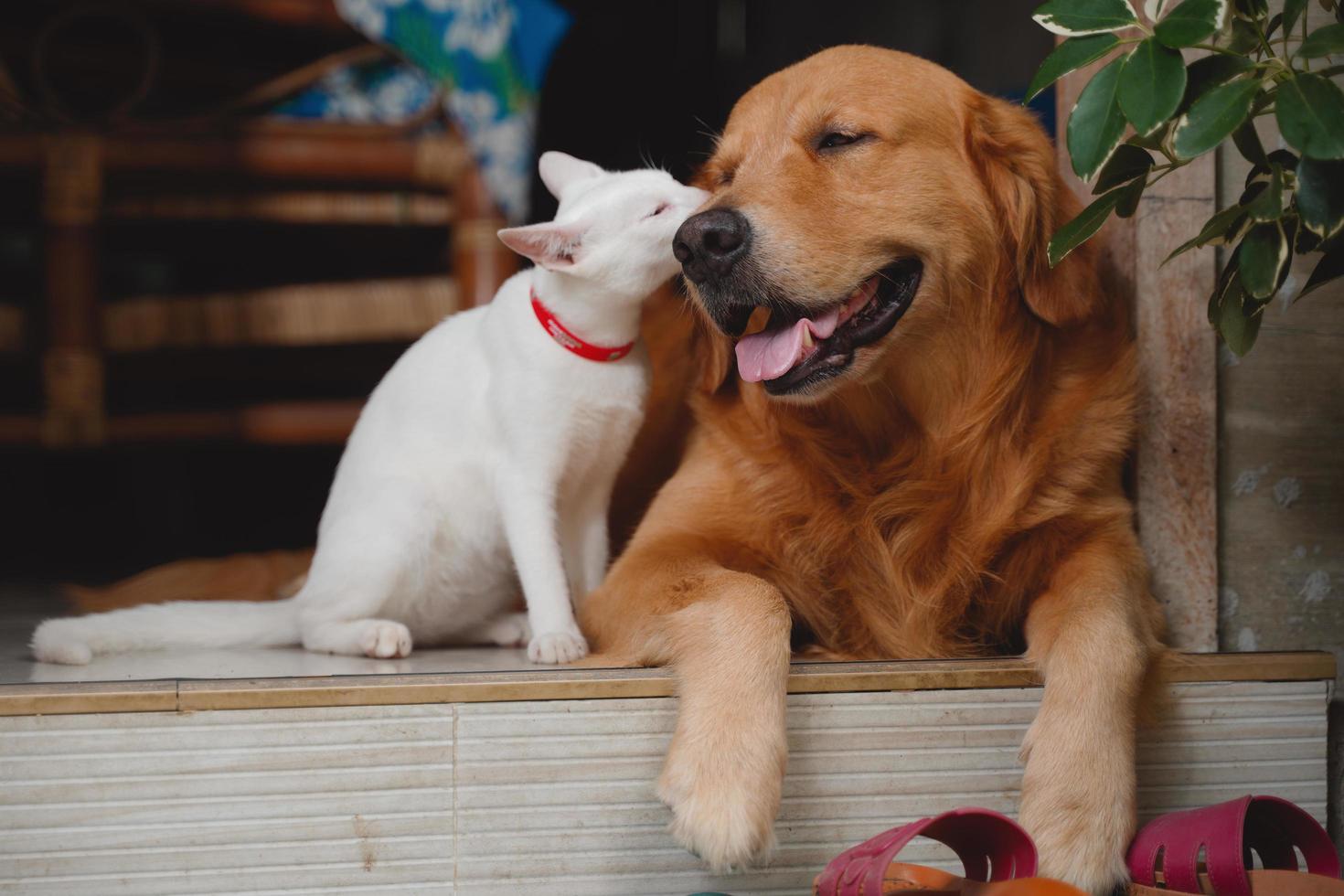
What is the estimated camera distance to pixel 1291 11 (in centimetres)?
119

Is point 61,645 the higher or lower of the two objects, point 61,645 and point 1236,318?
the lower

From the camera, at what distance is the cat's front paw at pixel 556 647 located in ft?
5.06

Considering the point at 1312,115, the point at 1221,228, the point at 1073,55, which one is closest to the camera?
the point at 1312,115

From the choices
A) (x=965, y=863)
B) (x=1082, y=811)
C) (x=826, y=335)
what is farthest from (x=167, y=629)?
(x=1082, y=811)

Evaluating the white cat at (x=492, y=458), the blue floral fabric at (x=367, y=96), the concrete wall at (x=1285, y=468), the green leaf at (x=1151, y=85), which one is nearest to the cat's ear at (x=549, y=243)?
the white cat at (x=492, y=458)

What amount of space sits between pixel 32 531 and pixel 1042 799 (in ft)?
12.0

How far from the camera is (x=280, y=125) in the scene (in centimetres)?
297

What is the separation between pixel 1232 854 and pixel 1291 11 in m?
0.87

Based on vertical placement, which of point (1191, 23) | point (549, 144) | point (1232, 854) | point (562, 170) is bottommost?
point (1232, 854)

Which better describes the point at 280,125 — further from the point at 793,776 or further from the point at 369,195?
the point at 793,776

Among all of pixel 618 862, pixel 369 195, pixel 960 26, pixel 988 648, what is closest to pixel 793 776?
pixel 618 862

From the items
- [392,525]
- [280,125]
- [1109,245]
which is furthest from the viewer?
[280,125]

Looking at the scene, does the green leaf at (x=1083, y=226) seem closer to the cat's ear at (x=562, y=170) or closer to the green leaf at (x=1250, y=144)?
the green leaf at (x=1250, y=144)

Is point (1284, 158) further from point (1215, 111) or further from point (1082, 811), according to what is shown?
point (1082, 811)
